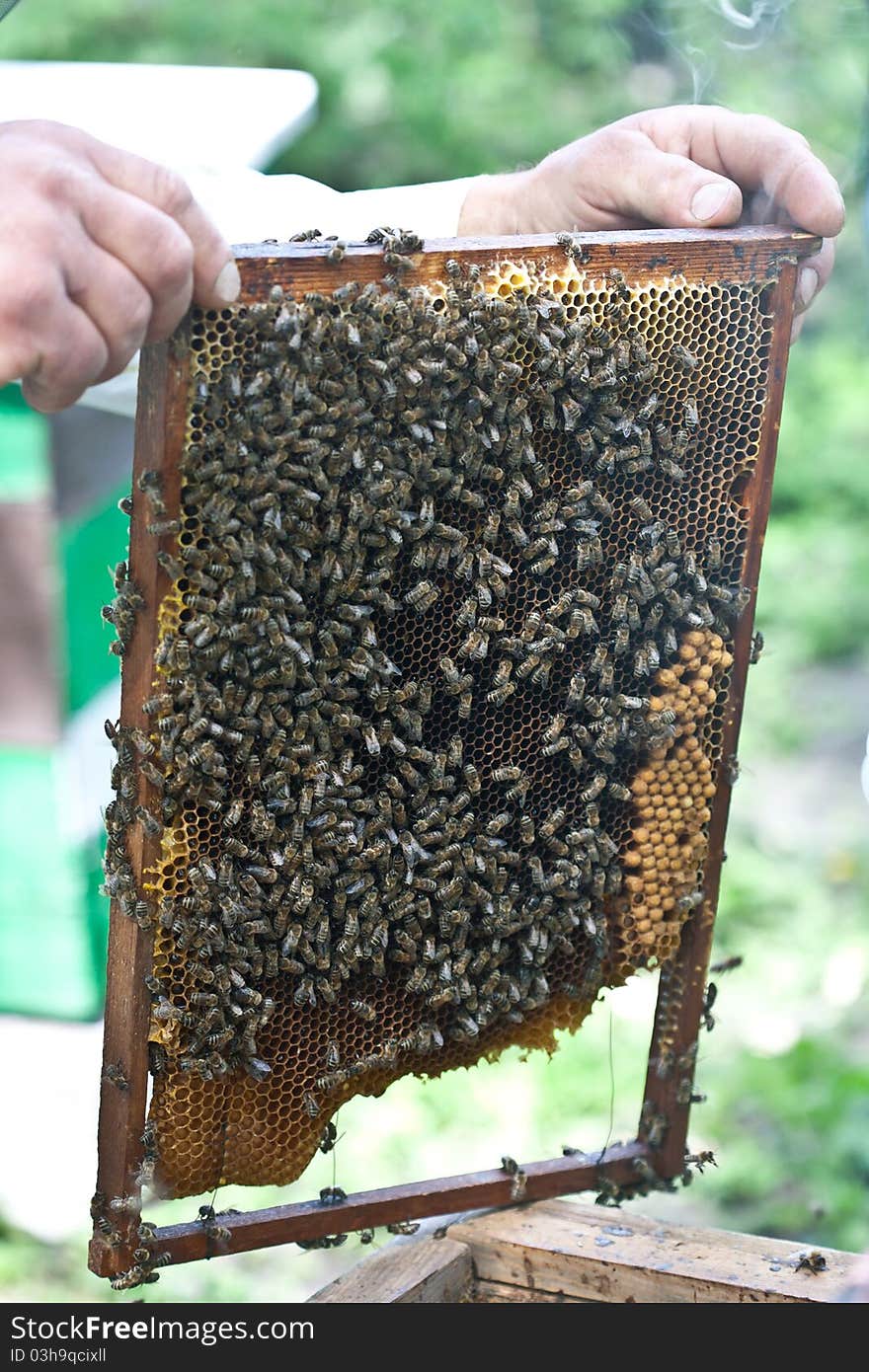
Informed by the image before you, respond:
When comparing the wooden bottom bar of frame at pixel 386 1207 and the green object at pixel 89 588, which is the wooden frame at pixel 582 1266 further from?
the green object at pixel 89 588

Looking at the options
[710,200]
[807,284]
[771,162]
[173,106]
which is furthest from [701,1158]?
[173,106]

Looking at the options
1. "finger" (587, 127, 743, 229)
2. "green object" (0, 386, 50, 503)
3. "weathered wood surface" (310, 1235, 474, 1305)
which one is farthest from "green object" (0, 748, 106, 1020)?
"finger" (587, 127, 743, 229)

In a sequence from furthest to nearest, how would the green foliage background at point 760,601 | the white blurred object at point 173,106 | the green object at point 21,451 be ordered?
the green foliage background at point 760,601 < the green object at point 21,451 < the white blurred object at point 173,106

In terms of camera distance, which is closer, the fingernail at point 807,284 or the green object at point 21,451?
the fingernail at point 807,284

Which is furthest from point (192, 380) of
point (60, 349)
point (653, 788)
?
point (653, 788)

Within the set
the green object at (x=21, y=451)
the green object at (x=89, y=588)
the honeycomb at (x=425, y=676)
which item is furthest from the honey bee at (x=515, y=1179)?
the green object at (x=21, y=451)

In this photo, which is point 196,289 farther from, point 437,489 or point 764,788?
point 764,788
